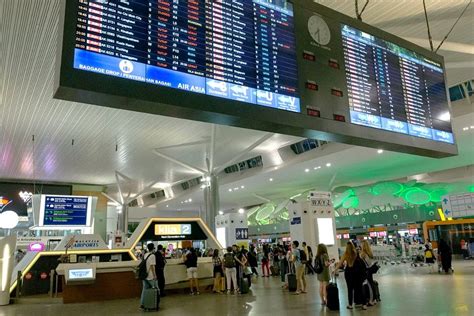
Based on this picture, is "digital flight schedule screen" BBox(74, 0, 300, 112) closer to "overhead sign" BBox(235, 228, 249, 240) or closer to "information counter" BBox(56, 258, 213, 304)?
"information counter" BBox(56, 258, 213, 304)

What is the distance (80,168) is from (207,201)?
8.16 m

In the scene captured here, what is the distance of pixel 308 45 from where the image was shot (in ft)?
15.6

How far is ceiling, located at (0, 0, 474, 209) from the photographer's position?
883cm

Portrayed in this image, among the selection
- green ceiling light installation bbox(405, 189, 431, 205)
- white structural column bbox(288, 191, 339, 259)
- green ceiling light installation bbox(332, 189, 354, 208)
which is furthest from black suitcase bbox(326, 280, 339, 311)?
green ceiling light installation bbox(332, 189, 354, 208)

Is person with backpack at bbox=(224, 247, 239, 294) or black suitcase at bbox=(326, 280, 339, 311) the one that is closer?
black suitcase at bbox=(326, 280, 339, 311)

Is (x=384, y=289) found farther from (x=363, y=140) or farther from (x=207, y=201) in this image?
(x=207, y=201)

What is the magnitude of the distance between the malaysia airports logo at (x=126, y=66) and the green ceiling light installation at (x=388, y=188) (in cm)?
2538

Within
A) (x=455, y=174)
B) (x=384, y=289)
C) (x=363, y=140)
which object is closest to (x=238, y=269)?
(x=384, y=289)

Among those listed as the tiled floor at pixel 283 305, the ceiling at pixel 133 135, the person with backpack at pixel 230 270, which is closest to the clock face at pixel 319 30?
the ceiling at pixel 133 135

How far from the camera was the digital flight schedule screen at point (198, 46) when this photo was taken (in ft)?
11.0

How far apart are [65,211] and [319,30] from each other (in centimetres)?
1447

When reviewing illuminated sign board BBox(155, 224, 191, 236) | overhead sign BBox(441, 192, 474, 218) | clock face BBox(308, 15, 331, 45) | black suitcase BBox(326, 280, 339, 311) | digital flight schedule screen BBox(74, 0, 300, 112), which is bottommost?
black suitcase BBox(326, 280, 339, 311)

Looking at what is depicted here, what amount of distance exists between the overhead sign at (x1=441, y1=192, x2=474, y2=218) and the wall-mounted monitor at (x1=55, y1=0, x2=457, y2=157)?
54.9 ft

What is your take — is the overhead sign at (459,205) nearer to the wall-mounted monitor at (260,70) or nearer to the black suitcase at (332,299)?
the black suitcase at (332,299)
